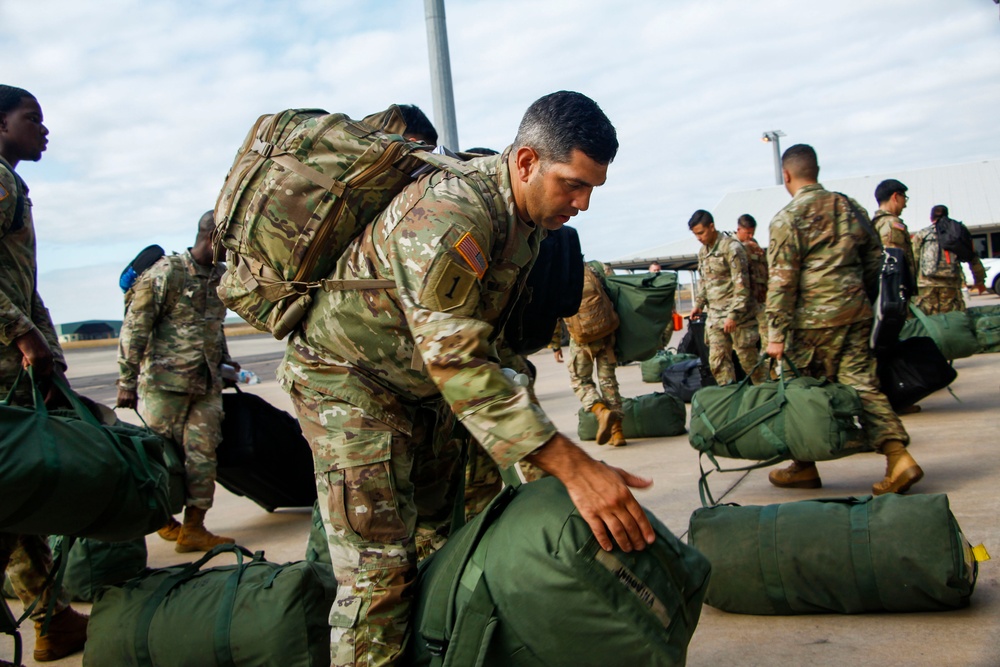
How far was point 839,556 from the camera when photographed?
10.0 ft

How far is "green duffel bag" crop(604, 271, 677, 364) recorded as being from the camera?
21.6ft

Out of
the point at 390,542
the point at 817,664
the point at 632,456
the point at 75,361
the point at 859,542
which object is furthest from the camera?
the point at 75,361

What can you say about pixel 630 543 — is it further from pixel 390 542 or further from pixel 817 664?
pixel 817 664

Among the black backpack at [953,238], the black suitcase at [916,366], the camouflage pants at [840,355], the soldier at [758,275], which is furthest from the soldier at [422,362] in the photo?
the black backpack at [953,238]

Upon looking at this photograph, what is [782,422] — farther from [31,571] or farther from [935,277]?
[935,277]

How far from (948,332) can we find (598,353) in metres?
3.68

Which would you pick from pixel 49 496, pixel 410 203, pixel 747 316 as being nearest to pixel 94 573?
pixel 49 496

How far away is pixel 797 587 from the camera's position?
10.2 ft

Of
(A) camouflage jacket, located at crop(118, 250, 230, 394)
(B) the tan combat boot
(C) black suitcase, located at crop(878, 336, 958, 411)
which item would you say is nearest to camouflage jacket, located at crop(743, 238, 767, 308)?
(C) black suitcase, located at crop(878, 336, 958, 411)

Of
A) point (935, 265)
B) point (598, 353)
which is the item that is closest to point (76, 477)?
point (598, 353)

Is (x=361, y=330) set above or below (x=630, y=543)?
above

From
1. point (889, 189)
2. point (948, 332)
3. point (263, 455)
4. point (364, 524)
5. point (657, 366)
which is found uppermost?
point (889, 189)

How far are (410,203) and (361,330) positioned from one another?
39 centimetres

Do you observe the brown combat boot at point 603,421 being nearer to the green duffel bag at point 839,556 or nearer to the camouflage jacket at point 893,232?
the camouflage jacket at point 893,232
